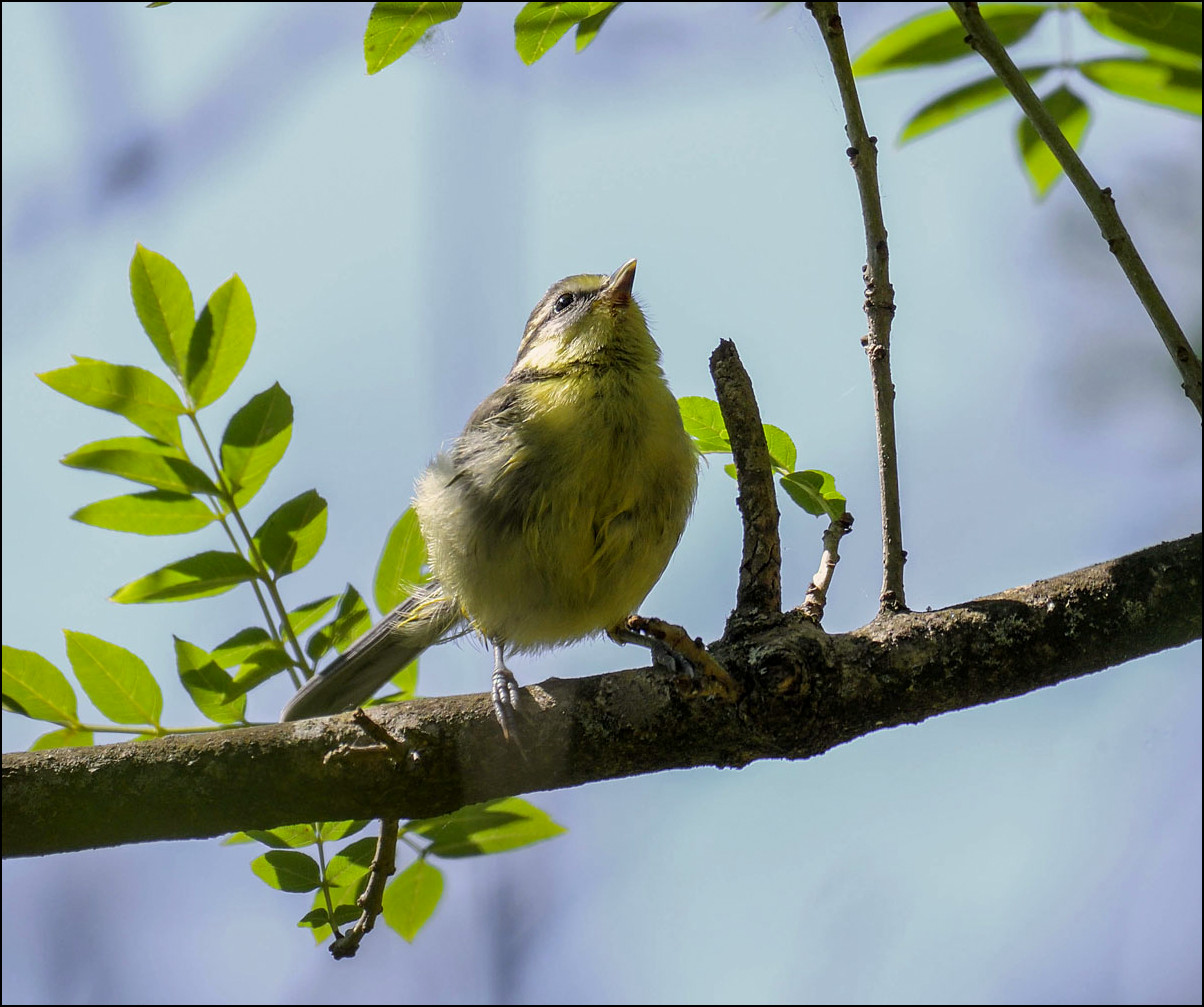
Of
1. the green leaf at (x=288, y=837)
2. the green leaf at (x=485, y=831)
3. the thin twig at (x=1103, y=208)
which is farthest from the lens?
the green leaf at (x=485, y=831)

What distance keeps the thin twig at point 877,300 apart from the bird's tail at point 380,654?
1718mm

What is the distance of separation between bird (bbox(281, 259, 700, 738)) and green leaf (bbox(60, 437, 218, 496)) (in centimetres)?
79

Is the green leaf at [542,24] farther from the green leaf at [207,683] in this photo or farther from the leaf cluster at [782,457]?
the green leaf at [207,683]

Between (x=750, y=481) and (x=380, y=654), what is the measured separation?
1.77 m

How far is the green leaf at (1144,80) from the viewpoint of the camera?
359 centimetres

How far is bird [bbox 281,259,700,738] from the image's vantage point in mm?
3568

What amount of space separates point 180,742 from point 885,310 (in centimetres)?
178

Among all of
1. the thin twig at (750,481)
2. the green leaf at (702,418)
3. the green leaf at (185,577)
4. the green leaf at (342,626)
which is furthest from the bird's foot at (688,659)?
the green leaf at (185,577)

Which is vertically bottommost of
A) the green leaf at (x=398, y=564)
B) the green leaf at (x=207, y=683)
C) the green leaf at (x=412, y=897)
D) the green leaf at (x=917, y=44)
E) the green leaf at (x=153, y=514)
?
the green leaf at (x=412, y=897)

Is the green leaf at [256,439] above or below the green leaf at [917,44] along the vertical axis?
below

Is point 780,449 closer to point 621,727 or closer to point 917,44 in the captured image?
point 621,727

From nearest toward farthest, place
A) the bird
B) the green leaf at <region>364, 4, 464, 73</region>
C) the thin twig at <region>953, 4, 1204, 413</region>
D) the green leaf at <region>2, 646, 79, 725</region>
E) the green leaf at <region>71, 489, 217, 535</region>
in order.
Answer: the thin twig at <region>953, 4, 1204, 413</region>, the green leaf at <region>364, 4, 464, 73</region>, the green leaf at <region>2, 646, 79, 725</region>, the green leaf at <region>71, 489, 217, 535</region>, the bird

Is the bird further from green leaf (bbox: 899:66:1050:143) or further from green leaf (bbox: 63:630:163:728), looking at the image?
green leaf (bbox: 899:66:1050:143)

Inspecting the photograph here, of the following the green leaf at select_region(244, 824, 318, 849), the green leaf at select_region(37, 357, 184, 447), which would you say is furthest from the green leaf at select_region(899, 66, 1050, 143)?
the green leaf at select_region(244, 824, 318, 849)
